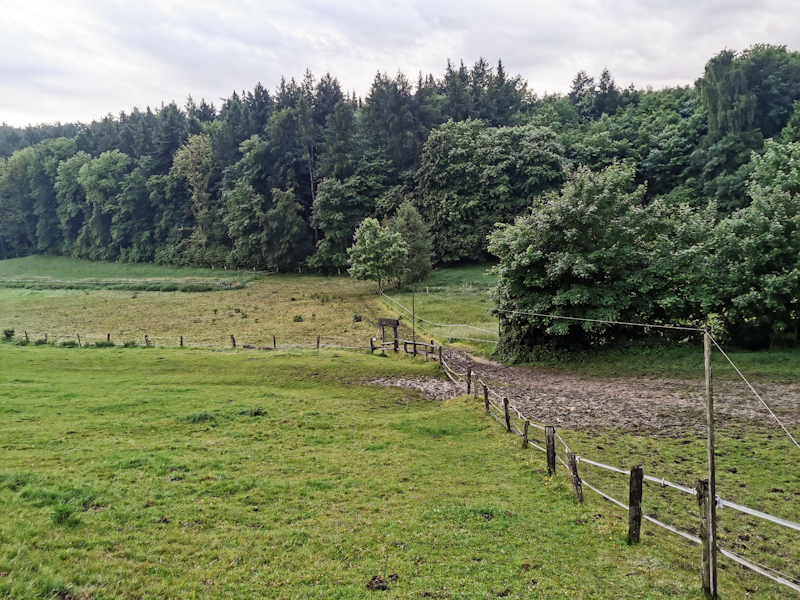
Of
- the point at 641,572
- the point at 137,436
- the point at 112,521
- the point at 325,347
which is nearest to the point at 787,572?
the point at 641,572

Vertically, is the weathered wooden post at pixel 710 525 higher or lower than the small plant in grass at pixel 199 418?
higher

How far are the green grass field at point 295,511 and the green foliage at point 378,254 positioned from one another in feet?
113

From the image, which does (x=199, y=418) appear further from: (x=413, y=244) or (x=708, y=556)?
(x=413, y=244)

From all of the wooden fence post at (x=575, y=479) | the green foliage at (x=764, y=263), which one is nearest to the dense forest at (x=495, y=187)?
the green foliage at (x=764, y=263)

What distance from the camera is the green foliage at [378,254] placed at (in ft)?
170

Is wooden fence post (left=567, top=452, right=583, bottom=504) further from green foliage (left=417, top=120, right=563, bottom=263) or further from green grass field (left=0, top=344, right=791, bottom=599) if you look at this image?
green foliage (left=417, top=120, right=563, bottom=263)

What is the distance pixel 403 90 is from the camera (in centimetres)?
8275

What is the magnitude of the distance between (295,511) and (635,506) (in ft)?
21.8

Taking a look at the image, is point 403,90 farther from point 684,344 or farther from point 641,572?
point 641,572

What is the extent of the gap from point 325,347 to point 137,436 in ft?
55.2

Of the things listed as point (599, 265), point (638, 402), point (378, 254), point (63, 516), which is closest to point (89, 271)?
point (378, 254)

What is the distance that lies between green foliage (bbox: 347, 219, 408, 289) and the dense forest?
1502 cm

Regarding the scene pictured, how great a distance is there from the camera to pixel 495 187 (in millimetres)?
67125

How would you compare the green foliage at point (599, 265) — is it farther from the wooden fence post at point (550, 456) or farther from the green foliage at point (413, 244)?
the green foliage at point (413, 244)
